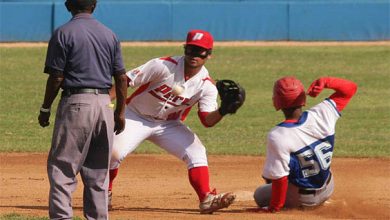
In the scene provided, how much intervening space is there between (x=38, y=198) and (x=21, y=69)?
12.1 metres

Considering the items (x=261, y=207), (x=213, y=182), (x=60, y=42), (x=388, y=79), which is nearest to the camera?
(x=60, y=42)

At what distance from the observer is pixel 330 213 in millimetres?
8164

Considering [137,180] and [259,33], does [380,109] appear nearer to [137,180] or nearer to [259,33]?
[137,180]

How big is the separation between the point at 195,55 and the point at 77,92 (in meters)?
1.72

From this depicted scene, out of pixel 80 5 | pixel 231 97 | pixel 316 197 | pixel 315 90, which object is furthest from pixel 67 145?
pixel 316 197

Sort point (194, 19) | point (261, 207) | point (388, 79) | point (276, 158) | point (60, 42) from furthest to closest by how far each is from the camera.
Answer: point (194, 19), point (388, 79), point (261, 207), point (276, 158), point (60, 42)

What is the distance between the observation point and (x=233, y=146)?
1261cm

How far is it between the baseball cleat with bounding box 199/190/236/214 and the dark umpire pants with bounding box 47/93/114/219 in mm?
1537

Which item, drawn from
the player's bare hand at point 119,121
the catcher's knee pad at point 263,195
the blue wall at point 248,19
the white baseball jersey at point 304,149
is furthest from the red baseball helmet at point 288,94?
the blue wall at point 248,19

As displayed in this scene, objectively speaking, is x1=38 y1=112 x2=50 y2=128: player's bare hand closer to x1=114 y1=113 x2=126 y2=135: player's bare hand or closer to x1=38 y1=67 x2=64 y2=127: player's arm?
x1=38 y1=67 x2=64 y2=127: player's arm

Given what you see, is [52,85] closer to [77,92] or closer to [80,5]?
[77,92]

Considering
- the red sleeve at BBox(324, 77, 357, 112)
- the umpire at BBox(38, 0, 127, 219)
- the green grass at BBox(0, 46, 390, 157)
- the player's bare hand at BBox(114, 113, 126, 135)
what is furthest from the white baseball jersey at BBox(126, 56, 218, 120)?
the green grass at BBox(0, 46, 390, 157)

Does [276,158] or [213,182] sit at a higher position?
[276,158]

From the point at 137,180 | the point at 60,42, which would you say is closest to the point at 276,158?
the point at 60,42
